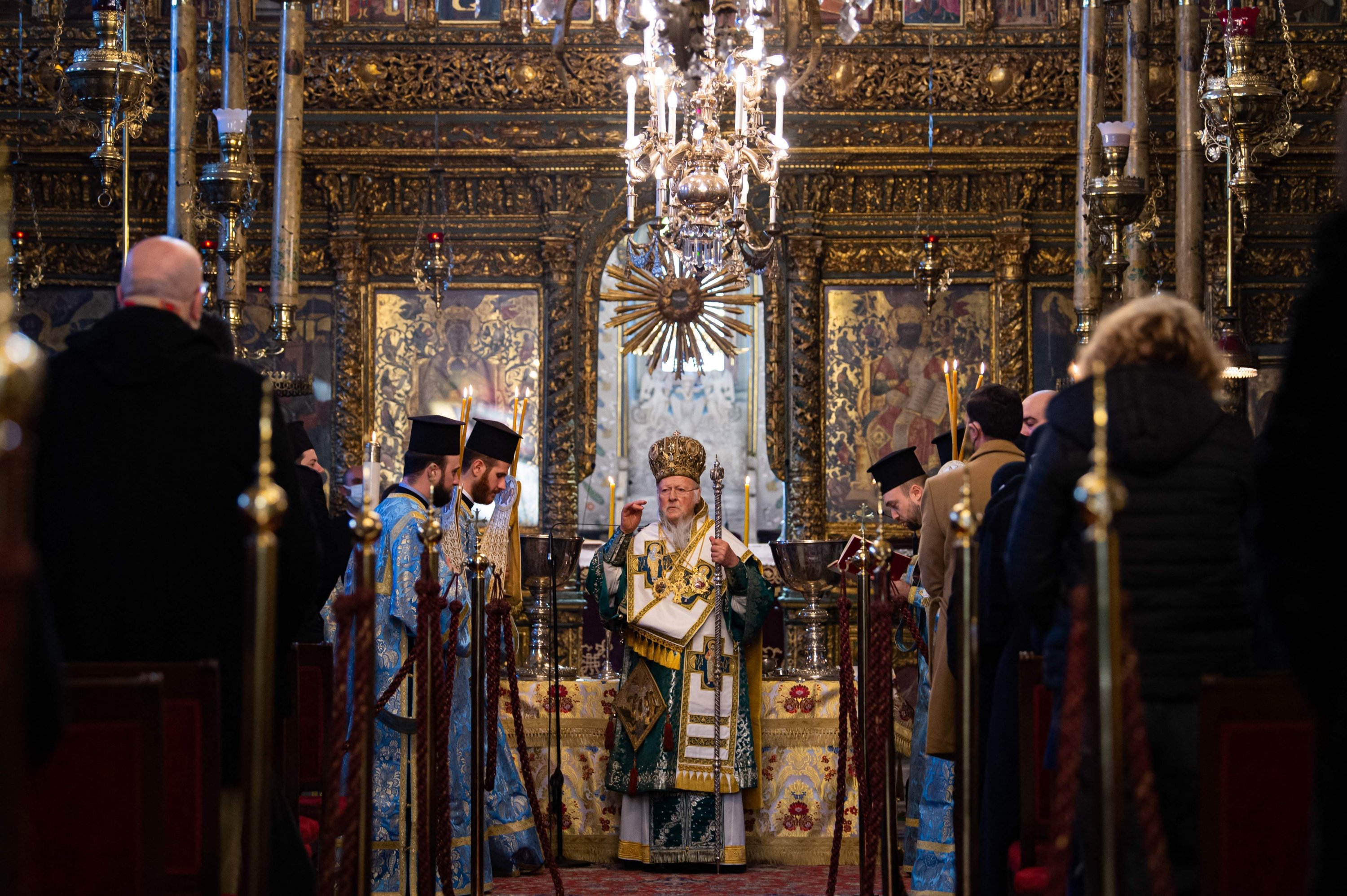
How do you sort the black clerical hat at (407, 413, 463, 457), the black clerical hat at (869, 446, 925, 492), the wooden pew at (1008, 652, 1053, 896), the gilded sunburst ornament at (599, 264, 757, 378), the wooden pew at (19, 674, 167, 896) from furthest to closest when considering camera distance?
the gilded sunburst ornament at (599, 264, 757, 378) → the black clerical hat at (869, 446, 925, 492) → the black clerical hat at (407, 413, 463, 457) → the wooden pew at (1008, 652, 1053, 896) → the wooden pew at (19, 674, 167, 896)

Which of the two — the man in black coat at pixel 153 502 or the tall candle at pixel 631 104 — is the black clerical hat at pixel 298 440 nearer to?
the tall candle at pixel 631 104

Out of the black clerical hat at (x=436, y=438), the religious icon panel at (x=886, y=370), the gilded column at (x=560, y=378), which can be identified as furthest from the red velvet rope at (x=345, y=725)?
the religious icon panel at (x=886, y=370)

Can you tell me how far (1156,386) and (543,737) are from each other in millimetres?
5212

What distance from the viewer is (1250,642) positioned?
358cm

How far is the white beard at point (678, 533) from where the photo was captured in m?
7.98

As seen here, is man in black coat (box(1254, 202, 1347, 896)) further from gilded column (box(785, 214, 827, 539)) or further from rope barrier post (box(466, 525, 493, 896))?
gilded column (box(785, 214, 827, 539))

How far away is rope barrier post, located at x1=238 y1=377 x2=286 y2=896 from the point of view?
117 inches

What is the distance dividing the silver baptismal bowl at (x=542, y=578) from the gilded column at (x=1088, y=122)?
3.21m

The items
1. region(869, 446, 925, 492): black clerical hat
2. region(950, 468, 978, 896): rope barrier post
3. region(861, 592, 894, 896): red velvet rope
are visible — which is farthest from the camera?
region(869, 446, 925, 492): black clerical hat

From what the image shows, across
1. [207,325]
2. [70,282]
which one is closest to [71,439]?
[207,325]

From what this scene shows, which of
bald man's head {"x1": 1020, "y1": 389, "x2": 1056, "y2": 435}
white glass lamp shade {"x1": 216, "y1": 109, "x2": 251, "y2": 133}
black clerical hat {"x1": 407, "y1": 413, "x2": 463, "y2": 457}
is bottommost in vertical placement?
black clerical hat {"x1": 407, "y1": 413, "x2": 463, "y2": 457}

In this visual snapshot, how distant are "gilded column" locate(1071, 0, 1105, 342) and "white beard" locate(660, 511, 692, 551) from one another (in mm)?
2631

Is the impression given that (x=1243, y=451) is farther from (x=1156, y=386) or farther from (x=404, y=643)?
(x=404, y=643)

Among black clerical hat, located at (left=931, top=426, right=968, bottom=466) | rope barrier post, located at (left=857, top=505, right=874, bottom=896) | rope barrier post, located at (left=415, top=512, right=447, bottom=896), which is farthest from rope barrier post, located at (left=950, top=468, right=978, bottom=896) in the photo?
black clerical hat, located at (left=931, top=426, right=968, bottom=466)
